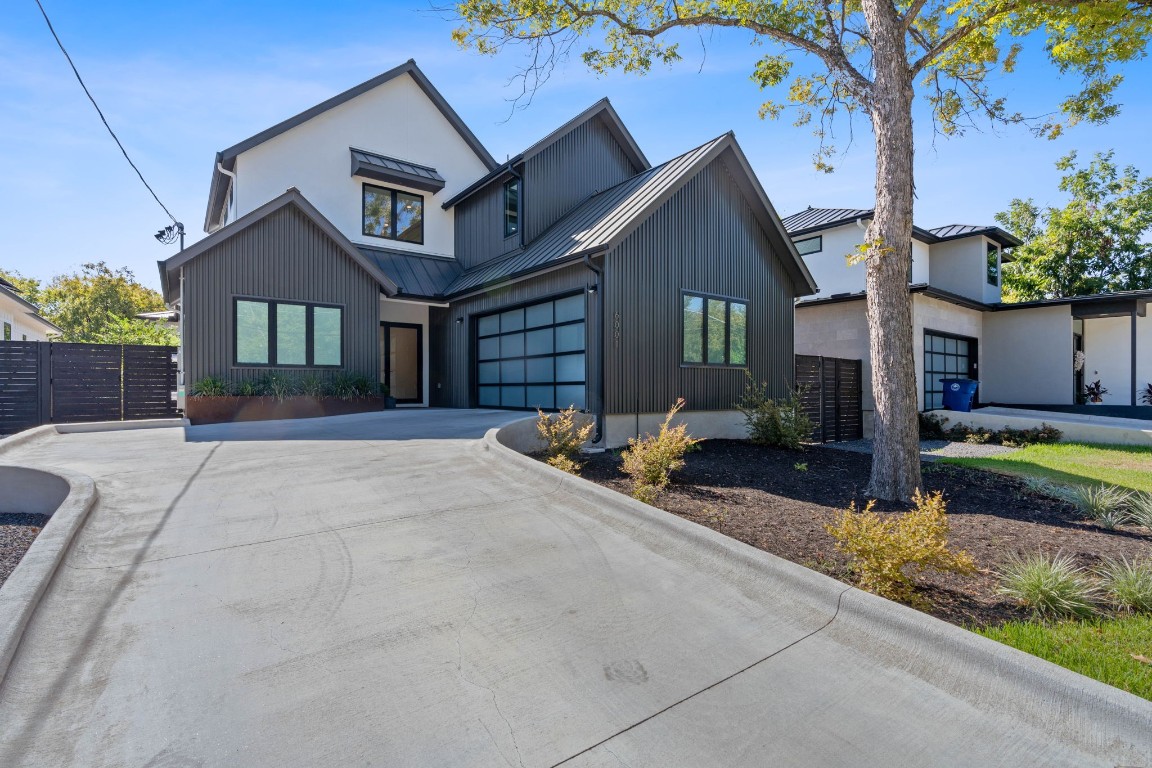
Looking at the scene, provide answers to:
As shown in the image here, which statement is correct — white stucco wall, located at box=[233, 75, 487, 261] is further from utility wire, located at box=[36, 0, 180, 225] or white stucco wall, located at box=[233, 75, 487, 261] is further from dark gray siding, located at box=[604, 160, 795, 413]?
dark gray siding, located at box=[604, 160, 795, 413]

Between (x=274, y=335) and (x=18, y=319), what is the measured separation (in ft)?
59.7

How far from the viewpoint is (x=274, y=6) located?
29.5 feet

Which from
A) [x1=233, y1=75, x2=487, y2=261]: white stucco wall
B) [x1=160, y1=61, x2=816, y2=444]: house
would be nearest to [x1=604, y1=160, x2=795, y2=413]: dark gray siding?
[x1=160, y1=61, x2=816, y2=444]: house

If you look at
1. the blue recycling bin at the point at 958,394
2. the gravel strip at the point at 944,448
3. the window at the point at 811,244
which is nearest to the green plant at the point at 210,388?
the gravel strip at the point at 944,448

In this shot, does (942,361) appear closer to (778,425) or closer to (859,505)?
(778,425)

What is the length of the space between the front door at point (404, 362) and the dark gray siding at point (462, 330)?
49 centimetres

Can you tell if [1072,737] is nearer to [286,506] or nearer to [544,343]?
[286,506]

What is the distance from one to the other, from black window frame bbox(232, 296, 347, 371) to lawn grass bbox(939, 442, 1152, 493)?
12.5m

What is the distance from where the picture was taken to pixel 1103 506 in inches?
224

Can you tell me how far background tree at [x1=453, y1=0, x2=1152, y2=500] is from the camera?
6.52m

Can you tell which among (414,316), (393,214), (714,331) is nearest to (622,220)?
(714,331)

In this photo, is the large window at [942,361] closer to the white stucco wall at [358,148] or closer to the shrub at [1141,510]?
the shrub at [1141,510]

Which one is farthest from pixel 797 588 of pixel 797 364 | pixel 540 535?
pixel 797 364

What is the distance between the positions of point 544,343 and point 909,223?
676cm
